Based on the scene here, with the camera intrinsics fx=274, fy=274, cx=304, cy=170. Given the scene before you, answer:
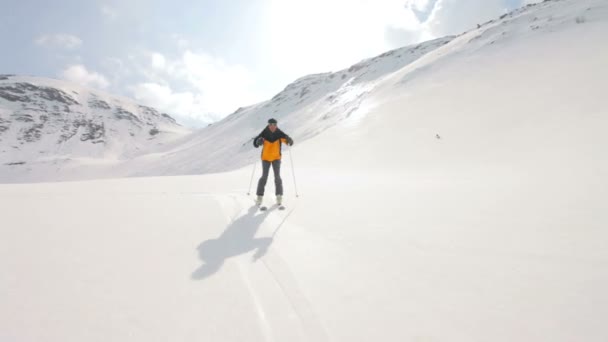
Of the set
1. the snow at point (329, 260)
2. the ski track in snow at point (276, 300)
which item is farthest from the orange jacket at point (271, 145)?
the ski track in snow at point (276, 300)

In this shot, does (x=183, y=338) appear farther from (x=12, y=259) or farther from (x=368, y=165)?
(x=368, y=165)

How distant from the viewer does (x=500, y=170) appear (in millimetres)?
7582

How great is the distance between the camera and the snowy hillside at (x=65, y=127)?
3949 inches

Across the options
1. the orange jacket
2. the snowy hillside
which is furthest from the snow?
the snowy hillside

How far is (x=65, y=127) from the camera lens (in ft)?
445

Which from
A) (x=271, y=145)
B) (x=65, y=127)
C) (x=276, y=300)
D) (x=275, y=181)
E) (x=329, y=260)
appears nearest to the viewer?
(x=276, y=300)

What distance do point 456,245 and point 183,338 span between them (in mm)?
2956

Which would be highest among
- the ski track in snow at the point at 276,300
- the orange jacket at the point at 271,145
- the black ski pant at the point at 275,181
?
the orange jacket at the point at 271,145

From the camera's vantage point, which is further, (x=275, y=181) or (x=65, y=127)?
(x=65, y=127)

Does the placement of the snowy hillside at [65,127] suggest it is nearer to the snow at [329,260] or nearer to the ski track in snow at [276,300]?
A: the snow at [329,260]

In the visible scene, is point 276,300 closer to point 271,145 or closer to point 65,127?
point 271,145

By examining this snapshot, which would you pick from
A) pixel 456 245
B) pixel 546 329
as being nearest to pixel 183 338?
pixel 546 329

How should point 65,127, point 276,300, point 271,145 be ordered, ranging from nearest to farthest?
A: 1. point 276,300
2. point 271,145
3. point 65,127

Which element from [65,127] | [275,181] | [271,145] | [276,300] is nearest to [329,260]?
[276,300]
